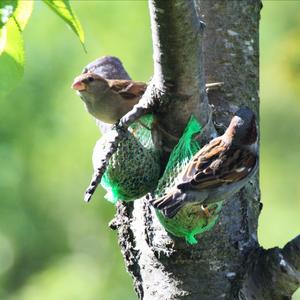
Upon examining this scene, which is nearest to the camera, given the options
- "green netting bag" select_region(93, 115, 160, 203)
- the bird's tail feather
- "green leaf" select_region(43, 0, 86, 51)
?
"green leaf" select_region(43, 0, 86, 51)

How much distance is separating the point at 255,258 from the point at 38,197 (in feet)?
18.6

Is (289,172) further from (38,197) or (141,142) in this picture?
(141,142)

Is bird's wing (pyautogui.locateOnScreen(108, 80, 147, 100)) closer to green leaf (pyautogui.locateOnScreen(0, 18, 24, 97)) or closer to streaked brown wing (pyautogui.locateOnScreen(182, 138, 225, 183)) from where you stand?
streaked brown wing (pyautogui.locateOnScreen(182, 138, 225, 183))

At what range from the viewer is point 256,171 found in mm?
3498

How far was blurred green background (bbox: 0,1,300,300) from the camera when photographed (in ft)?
24.5

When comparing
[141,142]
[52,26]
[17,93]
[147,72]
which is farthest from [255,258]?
[17,93]

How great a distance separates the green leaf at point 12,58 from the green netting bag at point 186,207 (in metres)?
1.01

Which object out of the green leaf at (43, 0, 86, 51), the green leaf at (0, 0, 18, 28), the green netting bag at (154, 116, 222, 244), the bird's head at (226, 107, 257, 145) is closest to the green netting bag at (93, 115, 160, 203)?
the green netting bag at (154, 116, 222, 244)

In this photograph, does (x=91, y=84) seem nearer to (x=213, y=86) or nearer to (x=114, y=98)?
(x=114, y=98)

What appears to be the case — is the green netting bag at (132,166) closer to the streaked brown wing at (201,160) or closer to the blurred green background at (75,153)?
the streaked brown wing at (201,160)

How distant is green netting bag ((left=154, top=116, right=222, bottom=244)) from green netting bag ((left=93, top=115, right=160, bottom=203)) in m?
0.05

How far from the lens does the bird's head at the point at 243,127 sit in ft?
10.9

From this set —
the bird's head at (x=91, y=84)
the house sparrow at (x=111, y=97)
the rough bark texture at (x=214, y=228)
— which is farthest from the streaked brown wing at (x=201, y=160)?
the bird's head at (x=91, y=84)

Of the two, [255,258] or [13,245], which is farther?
[13,245]
